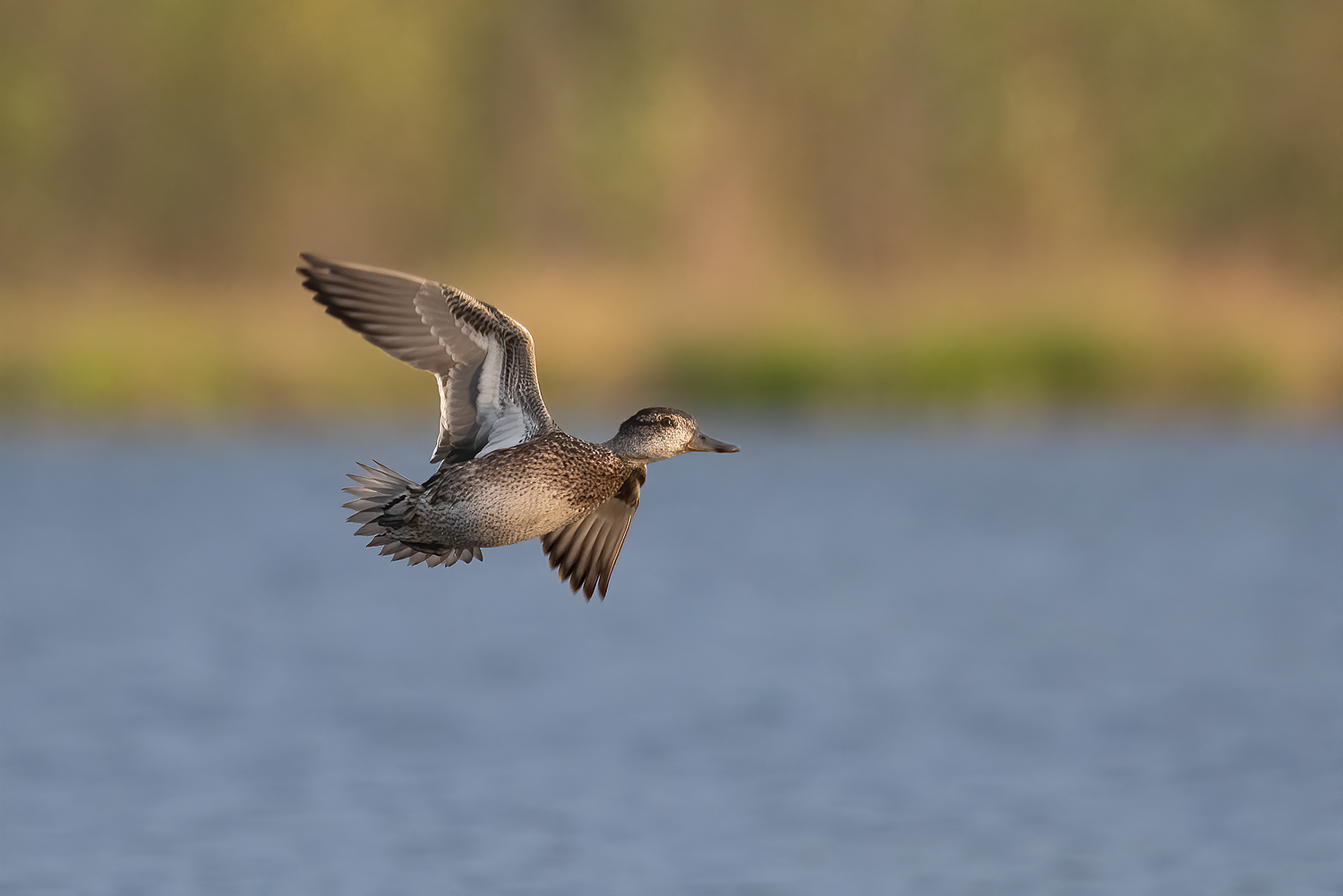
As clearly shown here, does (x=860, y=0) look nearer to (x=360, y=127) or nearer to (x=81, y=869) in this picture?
(x=360, y=127)

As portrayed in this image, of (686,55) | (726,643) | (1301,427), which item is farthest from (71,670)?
(686,55)

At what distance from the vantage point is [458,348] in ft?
22.2

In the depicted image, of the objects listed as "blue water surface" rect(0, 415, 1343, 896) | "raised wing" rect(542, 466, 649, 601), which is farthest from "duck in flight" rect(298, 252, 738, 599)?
"blue water surface" rect(0, 415, 1343, 896)

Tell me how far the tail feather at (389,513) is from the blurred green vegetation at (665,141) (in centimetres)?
2240

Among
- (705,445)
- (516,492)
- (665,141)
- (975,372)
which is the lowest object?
Answer: (516,492)

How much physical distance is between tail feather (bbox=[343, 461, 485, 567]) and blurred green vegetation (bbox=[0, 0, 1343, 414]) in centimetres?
2240

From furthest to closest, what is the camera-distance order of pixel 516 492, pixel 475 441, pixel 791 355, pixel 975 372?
pixel 975 372, pixel 791 355, pixel 475 441, pixel 516 492

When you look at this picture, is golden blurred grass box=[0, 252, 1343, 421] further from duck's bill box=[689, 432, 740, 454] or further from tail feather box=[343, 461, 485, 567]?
duck's bill box=[689, 432, 740, 454]

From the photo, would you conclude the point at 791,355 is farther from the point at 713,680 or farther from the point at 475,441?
the point at 475,441

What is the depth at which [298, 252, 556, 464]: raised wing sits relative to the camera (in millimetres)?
6613

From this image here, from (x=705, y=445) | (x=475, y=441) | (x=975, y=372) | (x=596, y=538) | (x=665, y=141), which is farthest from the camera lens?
(x=665, y=141)

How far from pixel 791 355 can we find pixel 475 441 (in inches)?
718

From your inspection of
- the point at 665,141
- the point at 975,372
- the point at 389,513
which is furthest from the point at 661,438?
the point at 665,141

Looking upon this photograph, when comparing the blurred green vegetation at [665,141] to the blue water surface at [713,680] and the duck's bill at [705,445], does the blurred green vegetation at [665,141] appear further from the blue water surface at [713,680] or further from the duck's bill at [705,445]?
the duck's bill at [705,445]
